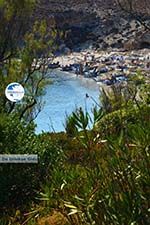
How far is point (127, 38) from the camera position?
69.3 meters

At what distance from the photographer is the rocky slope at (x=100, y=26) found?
6494 cm

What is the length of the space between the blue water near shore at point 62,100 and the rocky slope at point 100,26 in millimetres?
12545

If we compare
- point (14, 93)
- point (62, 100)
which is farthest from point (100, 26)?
point (14, 93)

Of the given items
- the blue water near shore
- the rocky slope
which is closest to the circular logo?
the blue water near shore

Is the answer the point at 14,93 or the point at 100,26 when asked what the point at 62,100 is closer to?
the point at 14,93

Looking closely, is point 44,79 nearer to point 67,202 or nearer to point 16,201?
point 16,201

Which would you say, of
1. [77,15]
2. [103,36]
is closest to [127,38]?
[103,36]

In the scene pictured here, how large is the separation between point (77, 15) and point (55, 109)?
51.6 metres

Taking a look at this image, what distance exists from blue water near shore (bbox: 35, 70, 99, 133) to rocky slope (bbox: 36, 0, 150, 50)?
12545 mm

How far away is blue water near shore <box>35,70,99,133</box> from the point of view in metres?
16.4

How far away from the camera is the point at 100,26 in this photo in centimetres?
7362

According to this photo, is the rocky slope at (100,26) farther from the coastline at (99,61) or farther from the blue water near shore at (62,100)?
the blue water near shore at (62,100)

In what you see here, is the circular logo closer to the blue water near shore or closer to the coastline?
the blue water near shore

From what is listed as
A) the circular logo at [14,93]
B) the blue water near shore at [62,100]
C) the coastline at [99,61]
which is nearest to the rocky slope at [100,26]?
the coastline at [99,61]
